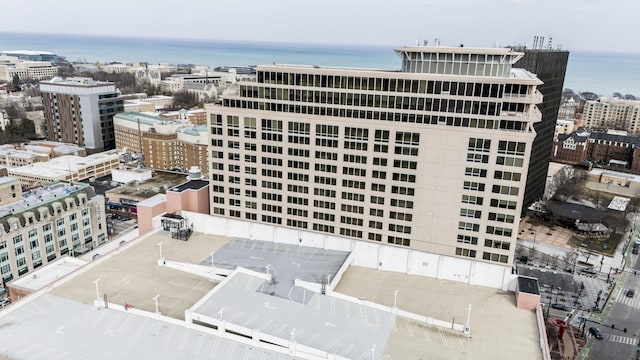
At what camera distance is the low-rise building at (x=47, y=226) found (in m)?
87.2

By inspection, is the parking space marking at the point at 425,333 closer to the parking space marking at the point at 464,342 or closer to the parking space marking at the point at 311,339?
the parking space marking at the point at 464,342

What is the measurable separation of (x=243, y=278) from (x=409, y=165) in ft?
93.5

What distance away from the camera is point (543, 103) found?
123500 millimetres

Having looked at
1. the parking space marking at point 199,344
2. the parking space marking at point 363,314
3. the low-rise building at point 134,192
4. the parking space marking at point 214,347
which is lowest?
the low-rise building at point 134,192

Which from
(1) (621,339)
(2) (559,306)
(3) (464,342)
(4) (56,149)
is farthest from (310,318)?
(4) (56,149)

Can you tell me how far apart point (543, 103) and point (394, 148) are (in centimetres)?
7800

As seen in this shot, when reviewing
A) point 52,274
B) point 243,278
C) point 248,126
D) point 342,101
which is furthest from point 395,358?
point 52,274

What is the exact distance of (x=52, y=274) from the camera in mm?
76312

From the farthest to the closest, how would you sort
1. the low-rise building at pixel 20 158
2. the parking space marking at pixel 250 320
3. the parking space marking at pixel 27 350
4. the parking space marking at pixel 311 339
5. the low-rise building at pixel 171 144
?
the low-rise building at pixel 20 158, the low-rise building at pixel 171 144, the parking space marking at pixel 250 320, the parking space marking at pixel 311 339, the parking space marking at pixel 27 350

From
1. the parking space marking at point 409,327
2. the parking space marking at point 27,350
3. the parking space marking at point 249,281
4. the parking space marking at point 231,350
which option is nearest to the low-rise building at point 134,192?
the parking space marking at point 249,281

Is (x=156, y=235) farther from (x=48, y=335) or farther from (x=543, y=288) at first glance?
(x=543, y=288)

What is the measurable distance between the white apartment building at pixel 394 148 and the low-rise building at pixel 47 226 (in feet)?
141

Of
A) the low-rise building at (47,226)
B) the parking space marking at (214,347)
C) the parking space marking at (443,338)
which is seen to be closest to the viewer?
the parking space marking at (214,347)

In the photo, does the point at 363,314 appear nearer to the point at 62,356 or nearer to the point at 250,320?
the point at 250,320
